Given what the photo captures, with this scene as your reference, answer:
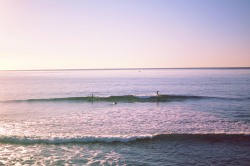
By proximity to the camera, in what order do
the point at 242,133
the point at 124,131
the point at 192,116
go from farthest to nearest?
the point at 192,116 → the point at 124,131 → the point at 242,133

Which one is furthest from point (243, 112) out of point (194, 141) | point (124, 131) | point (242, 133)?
point (124, 131)

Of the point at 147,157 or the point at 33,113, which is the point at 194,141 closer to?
the point at 147,157

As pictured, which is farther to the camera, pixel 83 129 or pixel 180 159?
pixel 83 129

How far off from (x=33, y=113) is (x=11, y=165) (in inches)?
658

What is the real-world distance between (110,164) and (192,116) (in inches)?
608

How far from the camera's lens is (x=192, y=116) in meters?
26.6

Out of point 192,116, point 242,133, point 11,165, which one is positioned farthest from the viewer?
point 192,116

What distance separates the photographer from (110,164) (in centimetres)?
1355

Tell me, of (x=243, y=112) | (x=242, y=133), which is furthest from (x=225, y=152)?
(x=243, y=112)

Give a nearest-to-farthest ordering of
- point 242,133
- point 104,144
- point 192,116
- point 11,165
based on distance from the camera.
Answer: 1. point 11,165
2. point 104,144
3. point 242,133
4. point 192,116

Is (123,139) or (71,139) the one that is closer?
(123,139)

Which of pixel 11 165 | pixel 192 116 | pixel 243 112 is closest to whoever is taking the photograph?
pixel 11 165

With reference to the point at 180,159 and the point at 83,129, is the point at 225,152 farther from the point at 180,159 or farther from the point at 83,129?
the point at 83,129

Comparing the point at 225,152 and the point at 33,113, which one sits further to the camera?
the point at 33,113
